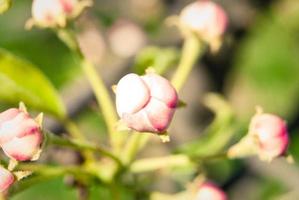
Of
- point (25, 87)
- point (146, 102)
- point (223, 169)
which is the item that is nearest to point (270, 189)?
point (223, 169)

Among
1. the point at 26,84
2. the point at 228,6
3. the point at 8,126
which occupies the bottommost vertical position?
the point at 8,126

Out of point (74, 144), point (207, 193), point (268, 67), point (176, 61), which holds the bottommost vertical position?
point (207, 193)

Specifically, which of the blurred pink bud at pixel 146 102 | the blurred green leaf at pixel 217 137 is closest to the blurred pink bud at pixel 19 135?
the blurred pink bud at pixel 146 102

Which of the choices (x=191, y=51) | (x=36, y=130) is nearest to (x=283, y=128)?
(x=191, y=51)

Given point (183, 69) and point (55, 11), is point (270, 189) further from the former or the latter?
point (55, 11)

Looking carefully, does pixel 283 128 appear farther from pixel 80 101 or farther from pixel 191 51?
pixel 80 101

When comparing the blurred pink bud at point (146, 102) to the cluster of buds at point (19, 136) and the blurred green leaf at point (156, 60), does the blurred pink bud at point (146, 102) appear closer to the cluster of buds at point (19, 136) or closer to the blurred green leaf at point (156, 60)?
the cluster of buds at point (19, 136)

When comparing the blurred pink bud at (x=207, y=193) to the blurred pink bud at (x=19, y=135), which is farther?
the blurred pink bud at (x=207, y=193)
